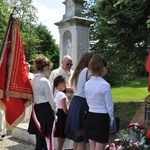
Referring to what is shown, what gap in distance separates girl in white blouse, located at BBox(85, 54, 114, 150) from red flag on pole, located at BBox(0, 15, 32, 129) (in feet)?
3.46

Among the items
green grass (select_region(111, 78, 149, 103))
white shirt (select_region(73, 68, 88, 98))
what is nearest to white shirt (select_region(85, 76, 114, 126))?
white shirt (select_region(73, 68, 88, 98))

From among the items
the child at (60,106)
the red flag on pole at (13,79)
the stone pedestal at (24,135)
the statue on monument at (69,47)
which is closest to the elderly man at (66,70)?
the child at (60,106)

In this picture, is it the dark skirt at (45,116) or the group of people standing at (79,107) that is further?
the dark skirt at (45,116)

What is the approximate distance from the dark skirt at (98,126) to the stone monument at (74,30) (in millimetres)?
2939

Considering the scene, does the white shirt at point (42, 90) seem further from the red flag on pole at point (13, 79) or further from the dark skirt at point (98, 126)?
the dark skirt at point (98, 126)

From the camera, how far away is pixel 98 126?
3742mm

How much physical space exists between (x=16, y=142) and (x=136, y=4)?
565 centimetres

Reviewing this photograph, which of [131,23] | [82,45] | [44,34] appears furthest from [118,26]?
[44,34]

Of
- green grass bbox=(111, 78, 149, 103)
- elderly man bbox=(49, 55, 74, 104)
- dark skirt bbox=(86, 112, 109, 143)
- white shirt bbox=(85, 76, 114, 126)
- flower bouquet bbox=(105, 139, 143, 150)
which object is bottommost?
green grass bbox=(111, 78, 149, 103)

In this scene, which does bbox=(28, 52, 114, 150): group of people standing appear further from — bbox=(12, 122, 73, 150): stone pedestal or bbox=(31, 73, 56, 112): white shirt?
bbox=(12, 122, 73, 150): stone pedestal

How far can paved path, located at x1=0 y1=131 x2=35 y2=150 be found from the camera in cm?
604

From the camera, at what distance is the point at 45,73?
14.3ft

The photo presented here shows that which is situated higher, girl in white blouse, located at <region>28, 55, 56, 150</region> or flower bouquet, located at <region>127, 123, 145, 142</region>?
girl in white blouse, located at <region>28, 55, 56, 150</region>

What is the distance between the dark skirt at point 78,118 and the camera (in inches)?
167
